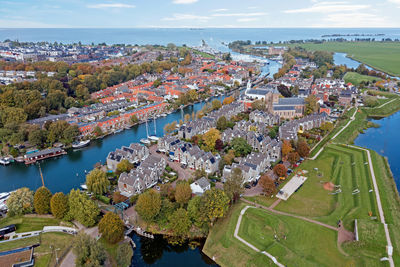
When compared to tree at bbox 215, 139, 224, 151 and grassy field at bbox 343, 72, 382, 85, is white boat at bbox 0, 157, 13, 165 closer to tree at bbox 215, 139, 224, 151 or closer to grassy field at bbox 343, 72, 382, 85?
tree at bbox 215, 139, 224, 151

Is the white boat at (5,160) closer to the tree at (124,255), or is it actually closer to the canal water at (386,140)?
the tree at (124,255)

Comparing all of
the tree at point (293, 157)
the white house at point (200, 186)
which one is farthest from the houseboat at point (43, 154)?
the tree at point (293, 157)

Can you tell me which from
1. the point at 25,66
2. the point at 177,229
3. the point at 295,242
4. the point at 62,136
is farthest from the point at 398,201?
the point at 25,66

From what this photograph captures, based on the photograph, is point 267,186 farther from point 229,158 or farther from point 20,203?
point 20,203

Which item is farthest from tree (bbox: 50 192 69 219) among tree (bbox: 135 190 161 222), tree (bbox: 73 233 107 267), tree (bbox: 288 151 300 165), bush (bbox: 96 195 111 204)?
tree (bbox: 288 151 300 165)

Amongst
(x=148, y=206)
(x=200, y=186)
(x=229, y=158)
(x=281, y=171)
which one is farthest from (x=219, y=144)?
(x=148, y=206)
